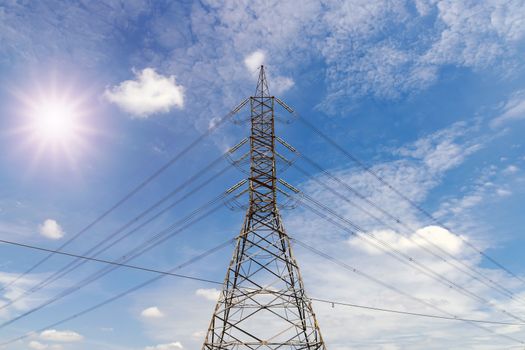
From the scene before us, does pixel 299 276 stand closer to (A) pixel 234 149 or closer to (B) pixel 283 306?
(B) pixel 283 306

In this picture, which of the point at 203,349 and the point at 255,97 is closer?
the point at 203,349

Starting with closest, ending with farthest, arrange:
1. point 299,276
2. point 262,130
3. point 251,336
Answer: point 251,336
point 299,276
point 262,130

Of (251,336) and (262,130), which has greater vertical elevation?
(262,130)

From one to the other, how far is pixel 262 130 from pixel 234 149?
2988 millimetres

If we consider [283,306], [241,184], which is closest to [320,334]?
[283,306]

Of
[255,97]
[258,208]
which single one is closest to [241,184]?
[258,208]

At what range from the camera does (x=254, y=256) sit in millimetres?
26938

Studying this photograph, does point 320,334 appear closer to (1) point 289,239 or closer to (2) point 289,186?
(1) point 289,239

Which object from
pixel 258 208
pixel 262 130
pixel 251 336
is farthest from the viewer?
pixel 262 130

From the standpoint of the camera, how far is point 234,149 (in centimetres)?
3161

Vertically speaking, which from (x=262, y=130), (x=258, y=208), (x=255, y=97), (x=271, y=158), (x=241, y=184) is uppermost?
(x=255, y=97)

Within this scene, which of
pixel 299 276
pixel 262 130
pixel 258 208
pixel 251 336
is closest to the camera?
pixel 251 336

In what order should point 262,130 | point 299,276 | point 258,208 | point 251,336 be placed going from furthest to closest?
point 262,130 → point 258,208 → point 299,276 → point 251,336

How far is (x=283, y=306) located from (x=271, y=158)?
11.8 metres
